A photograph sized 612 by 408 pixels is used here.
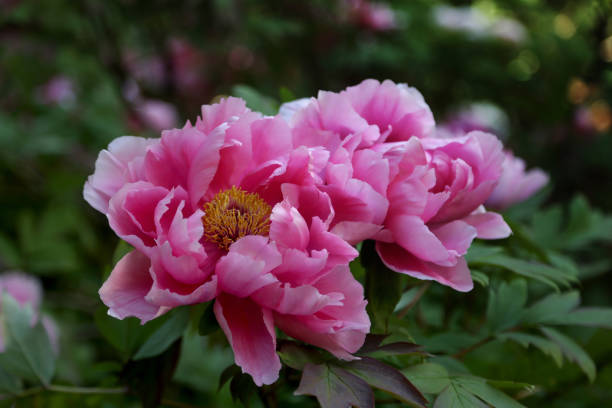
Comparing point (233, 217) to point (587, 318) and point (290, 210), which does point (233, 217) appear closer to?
point (290, 210)

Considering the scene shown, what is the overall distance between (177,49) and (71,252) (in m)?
0.97

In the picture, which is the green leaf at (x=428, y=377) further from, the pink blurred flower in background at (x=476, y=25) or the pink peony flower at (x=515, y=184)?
the pink blurred flower in background at (x=476, y=25)

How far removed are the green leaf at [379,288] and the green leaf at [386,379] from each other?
4 centimetres

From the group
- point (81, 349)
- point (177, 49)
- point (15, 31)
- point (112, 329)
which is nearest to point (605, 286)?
point (81, 349)

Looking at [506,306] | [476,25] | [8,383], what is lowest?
[476,25]

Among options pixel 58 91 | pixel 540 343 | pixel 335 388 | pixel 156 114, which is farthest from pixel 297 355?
pixel 58 91

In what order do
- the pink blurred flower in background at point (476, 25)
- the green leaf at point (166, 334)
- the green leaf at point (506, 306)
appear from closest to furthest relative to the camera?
the green leaf at point (166, 334), the green leaf at point (506, 306), the pink blurred flower in background at point (476, 25)

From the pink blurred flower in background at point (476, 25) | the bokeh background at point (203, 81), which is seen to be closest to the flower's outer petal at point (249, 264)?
the bokeh background at point (203, 81)

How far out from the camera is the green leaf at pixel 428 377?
462 mm

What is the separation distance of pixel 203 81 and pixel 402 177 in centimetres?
186

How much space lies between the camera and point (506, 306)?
635 millimetres

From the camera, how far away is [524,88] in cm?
193

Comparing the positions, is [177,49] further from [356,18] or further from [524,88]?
[524,88]

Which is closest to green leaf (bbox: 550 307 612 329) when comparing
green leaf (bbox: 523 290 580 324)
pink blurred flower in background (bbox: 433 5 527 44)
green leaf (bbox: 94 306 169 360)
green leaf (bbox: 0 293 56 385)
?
green leaf (bbox: 523 290 580 324)
